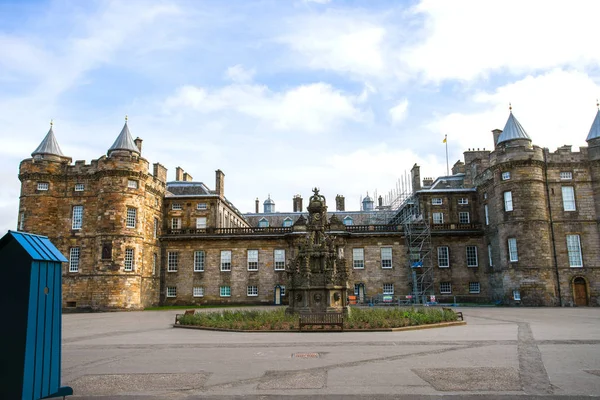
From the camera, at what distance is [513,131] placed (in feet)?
131

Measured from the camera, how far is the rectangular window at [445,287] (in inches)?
1730

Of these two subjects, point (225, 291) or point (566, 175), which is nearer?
point (566, 175)

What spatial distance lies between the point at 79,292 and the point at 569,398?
38988 millimetres

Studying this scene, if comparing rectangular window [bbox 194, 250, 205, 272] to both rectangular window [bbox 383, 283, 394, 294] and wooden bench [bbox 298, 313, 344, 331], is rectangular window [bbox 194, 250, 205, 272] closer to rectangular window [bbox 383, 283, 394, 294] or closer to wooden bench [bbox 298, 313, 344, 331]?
rectangular window [bbox 383, 283, 394, 294]

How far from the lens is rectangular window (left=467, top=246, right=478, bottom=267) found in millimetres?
44188

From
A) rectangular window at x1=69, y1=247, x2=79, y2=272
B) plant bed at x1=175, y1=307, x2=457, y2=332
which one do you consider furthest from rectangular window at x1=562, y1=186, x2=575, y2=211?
rectangular window at x1=69, y1=247, x2=79, y2=272

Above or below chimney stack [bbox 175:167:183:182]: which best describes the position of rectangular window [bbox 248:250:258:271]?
below

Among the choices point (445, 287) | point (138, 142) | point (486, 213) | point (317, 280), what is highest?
point (138, 142)

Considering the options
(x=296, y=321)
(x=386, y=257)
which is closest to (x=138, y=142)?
(x=386, y=257)

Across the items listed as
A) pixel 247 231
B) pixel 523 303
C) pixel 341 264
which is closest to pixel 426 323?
pixel 341 264

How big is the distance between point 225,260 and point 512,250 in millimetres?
25094

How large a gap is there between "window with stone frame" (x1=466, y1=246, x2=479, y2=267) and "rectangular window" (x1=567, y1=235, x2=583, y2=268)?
7.99 meters

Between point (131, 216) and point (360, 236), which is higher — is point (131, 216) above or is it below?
above

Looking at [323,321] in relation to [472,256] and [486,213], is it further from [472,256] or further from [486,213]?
[486,213]
